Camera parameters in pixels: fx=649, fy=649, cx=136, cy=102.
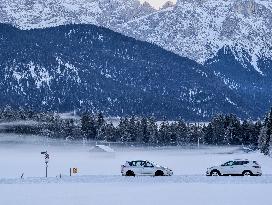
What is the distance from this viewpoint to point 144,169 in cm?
7125

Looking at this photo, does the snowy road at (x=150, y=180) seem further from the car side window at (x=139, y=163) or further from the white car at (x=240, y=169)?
the white car at (x=240, y=169)

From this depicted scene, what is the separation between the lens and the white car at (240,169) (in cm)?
7125

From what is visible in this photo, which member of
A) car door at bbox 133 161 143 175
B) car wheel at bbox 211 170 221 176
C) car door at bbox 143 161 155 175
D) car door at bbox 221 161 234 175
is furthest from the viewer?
car wheel at bbox 211 170 221 176

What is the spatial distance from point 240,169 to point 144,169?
34.7ft

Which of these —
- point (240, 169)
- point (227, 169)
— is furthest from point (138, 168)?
point (240, 169)

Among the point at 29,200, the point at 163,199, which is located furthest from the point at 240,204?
the point at 29,200

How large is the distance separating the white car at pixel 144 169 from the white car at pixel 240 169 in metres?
5.67

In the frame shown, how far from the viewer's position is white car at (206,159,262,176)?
234ft

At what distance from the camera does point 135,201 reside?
176 feet

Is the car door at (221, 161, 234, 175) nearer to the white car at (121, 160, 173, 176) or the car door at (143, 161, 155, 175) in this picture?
the white car at (121, 160, 173, 176)

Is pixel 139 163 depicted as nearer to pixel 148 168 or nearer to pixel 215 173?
pixel 148 168

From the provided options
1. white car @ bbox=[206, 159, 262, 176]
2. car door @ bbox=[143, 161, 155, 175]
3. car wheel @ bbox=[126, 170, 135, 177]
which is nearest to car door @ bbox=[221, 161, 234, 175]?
white car @ bbox=[206, 159, 262, 176]

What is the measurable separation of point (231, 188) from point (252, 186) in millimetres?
2207

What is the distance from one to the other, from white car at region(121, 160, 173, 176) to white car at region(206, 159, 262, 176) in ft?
18.6
